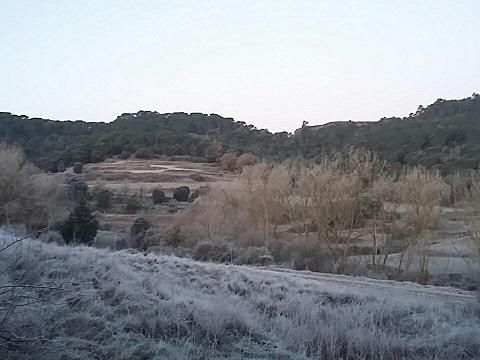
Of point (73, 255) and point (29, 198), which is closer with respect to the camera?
point (73, 255)

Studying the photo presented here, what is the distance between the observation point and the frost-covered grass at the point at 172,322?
7.15 metres

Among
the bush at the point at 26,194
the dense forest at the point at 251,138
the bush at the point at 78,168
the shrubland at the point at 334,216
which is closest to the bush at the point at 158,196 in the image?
the dense forest at the point at 251,138

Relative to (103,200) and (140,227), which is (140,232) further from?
(103,200)

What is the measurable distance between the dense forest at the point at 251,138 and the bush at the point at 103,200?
53.5 ft

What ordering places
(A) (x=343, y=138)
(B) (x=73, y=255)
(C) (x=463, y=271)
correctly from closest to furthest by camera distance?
(B) (x=73, y=255) < (C) (x=463, y=271) < (A) (x=343, y=138)

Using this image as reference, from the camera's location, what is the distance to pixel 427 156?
7094 centimetres

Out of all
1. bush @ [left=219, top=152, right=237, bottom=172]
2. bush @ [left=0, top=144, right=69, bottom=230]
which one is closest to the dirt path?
bush @ [left=0, top=144, right=69, bottom=230]

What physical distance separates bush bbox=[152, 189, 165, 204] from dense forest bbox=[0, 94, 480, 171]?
13.9 metres

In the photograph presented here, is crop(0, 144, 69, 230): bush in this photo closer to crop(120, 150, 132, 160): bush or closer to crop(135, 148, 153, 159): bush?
crop(120, 150, 132, 160): bush

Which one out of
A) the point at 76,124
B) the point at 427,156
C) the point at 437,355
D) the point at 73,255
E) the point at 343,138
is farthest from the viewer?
the point at 76,124

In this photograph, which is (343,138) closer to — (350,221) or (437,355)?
(350,221)

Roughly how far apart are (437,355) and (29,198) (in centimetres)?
3865

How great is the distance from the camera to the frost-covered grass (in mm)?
7148

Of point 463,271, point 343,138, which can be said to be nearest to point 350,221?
point 463,271
